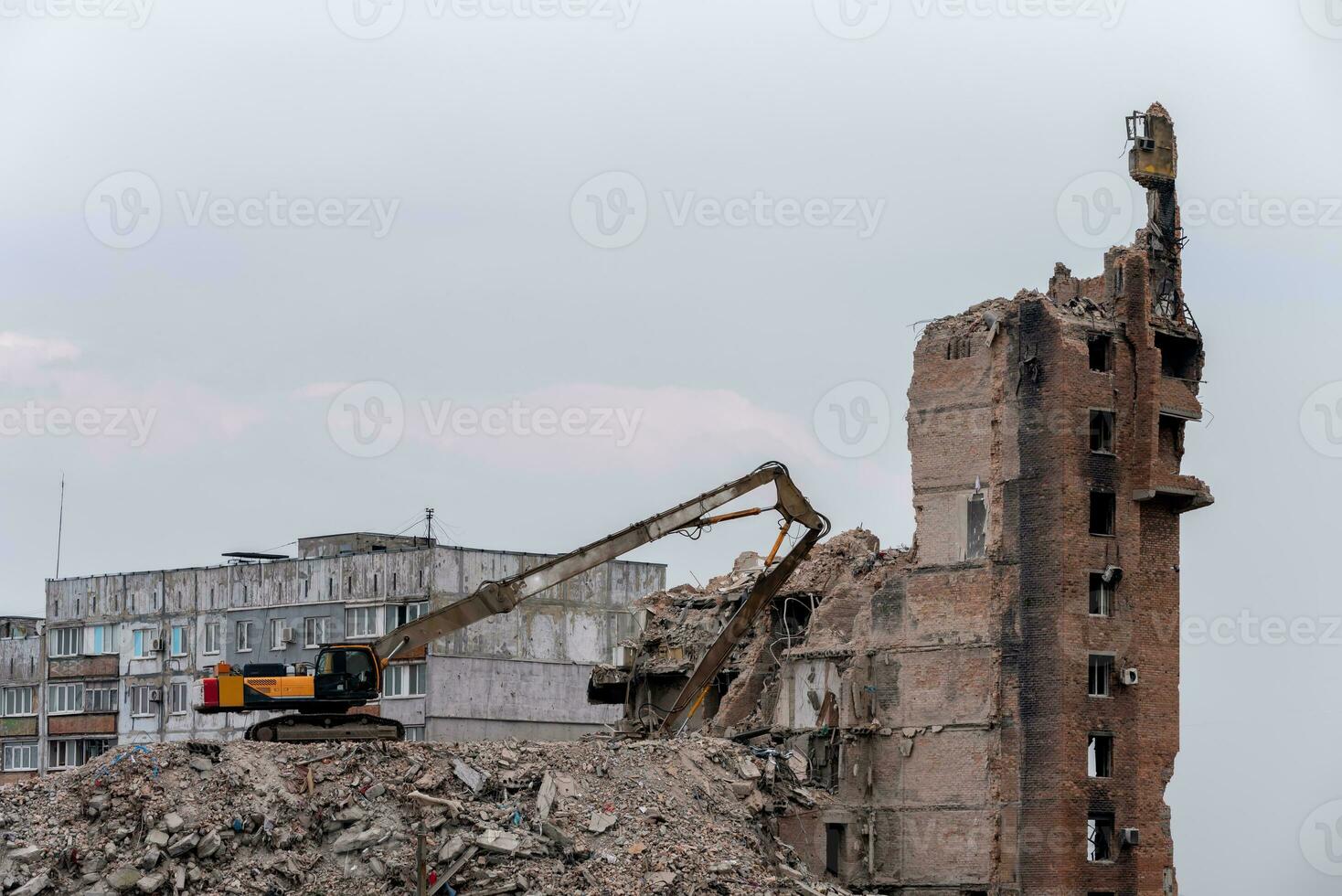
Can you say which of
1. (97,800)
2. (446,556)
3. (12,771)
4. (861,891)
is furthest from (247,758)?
(12,771)

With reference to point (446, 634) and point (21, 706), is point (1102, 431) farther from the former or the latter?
point (21, 706)

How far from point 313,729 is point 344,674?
150 centimetres

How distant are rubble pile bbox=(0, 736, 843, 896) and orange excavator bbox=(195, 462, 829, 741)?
1.88 m

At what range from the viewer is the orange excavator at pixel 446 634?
4806cm

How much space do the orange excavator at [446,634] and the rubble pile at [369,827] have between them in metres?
1.88

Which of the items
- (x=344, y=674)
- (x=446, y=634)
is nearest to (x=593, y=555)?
(x=446, y=634)

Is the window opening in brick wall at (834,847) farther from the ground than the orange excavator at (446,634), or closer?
closer

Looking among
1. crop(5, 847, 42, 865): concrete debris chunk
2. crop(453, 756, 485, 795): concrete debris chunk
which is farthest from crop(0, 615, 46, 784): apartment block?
crop(5, 847, 42, 865): concrete debris chunk

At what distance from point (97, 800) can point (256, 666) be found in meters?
6.18

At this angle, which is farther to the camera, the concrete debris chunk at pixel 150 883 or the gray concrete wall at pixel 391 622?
the gray concrete wall at pixel 391 622

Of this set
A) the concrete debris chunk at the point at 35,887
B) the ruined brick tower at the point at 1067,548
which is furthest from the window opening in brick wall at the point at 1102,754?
the concrete debris chunk at the point at 35,887

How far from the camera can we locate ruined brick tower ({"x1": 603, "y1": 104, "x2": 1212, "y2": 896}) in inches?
2041

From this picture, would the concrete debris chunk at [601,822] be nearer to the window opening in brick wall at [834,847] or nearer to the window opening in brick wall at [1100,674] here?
the window opening in brick wall at [834,847]

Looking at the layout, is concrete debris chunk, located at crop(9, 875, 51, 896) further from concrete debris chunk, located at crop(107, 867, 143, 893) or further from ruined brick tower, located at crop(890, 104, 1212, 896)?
ruined brick tower, located at crop(890, 104, 1212, 896)
